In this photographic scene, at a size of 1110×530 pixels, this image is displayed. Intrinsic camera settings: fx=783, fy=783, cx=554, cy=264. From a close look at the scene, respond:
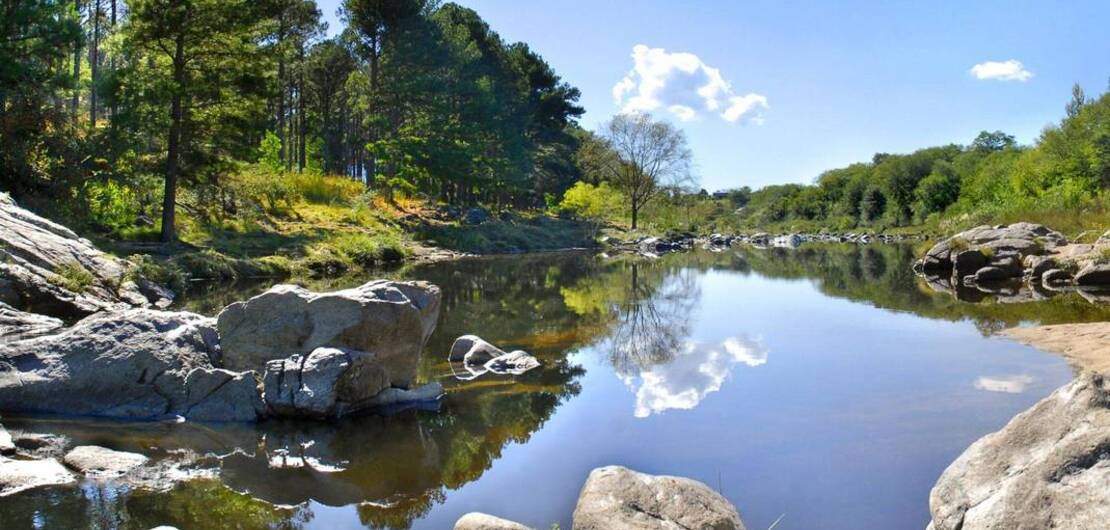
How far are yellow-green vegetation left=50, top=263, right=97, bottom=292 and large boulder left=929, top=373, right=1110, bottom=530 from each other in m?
16.7

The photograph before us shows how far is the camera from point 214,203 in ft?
114

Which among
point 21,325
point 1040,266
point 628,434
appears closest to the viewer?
point 628,434

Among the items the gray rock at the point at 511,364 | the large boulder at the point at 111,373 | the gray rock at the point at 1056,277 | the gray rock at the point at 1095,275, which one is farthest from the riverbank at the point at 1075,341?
the large boulder at the point at 111,373

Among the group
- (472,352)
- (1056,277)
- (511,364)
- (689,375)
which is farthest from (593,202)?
(689,375)

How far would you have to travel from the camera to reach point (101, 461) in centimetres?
776

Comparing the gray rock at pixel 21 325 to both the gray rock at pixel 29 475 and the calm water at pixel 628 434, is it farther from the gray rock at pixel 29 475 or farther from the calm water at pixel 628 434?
the gray rock at pixel 29 475

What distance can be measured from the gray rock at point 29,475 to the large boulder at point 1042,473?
741 cm

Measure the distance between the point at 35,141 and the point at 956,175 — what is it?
277 ft

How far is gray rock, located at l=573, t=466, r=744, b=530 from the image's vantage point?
5598mm

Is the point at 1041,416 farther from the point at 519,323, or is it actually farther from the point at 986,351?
the point at 519,323

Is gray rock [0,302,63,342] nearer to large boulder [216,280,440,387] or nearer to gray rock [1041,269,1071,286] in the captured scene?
large boulder [216,280,440,387]

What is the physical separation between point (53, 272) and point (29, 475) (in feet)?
36.2

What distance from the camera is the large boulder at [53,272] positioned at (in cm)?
1510

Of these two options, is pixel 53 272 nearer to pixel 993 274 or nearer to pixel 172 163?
pixel 172 163
